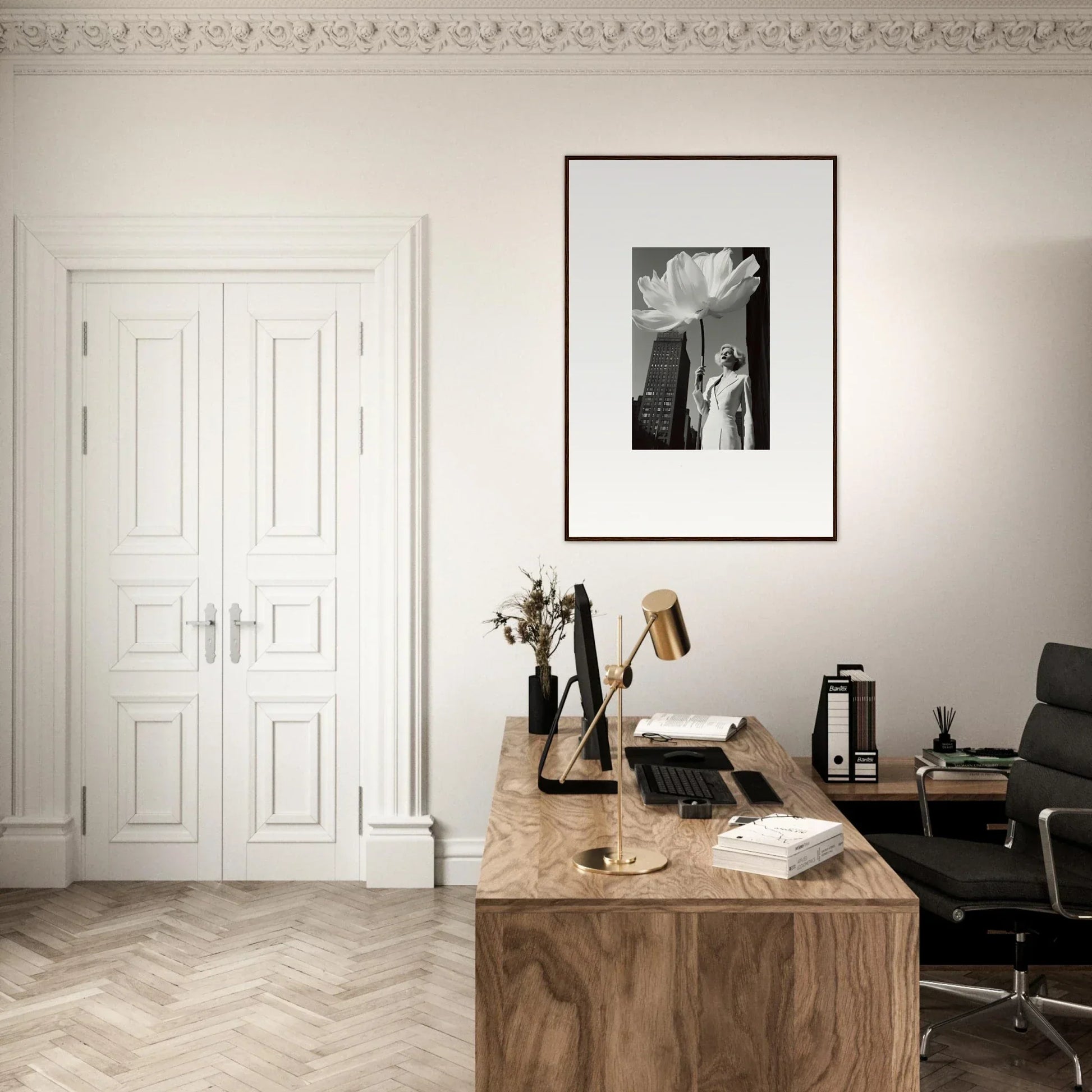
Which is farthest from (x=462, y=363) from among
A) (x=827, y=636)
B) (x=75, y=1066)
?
(x=75, y=1066)

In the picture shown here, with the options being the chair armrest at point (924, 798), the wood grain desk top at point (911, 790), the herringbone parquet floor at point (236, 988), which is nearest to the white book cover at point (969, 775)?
the wood grain desk top at point (911, 790)

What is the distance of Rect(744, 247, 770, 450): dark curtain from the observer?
398cm

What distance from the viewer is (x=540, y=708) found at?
3.31m

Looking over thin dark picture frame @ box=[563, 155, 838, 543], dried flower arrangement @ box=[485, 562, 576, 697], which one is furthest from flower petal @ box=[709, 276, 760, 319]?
dried flower arrangement @ box=[485, 562, 576, 697]

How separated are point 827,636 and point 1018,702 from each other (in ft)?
2.61

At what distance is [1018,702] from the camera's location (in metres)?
4.02

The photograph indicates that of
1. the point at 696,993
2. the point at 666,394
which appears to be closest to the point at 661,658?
the point at 696,993

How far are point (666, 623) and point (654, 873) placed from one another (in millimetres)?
482

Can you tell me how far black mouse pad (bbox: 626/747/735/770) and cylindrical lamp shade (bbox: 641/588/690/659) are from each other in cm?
88

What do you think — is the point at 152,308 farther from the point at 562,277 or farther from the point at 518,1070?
the point at 518,1070

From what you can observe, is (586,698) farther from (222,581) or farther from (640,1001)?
(222,581)

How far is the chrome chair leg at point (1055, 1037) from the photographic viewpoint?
258cm

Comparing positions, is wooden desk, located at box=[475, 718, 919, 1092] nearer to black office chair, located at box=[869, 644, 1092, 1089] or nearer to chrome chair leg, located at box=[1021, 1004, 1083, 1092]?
black office chair, located at box=[869, 644, 1092, 1089]

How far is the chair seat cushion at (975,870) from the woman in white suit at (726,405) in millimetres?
1614
